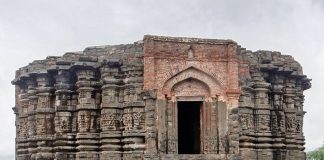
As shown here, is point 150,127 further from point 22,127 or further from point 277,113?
point 22,127

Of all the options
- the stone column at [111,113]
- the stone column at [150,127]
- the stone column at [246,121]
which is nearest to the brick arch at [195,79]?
the stone column at [150,127]

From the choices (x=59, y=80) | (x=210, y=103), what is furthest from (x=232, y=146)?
(x=59, y=80)

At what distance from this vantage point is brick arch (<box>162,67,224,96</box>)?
14484 millimetres

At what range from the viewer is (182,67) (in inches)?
572

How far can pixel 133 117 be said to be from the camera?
14422mm

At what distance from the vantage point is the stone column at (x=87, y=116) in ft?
48.0

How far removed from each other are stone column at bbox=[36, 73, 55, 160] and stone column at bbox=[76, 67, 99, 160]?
1048mm

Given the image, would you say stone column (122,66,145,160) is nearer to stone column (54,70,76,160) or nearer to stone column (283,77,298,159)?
stone column (54,70,76,160)

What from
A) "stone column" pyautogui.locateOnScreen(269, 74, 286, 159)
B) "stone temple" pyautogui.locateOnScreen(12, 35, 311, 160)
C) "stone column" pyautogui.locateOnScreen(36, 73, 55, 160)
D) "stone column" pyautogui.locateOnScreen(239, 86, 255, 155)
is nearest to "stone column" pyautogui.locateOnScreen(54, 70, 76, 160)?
"stone temple" pyautogui.locateOnScreen(12, 35, 311, 160)

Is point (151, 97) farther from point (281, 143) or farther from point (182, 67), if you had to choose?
point (281, 143)

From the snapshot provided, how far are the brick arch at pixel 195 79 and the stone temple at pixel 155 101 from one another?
0.03 meters

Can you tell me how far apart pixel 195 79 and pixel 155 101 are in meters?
1.22

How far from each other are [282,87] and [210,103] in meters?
2.71

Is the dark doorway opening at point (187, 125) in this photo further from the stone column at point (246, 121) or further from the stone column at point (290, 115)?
the stone column at point (290, 115)
